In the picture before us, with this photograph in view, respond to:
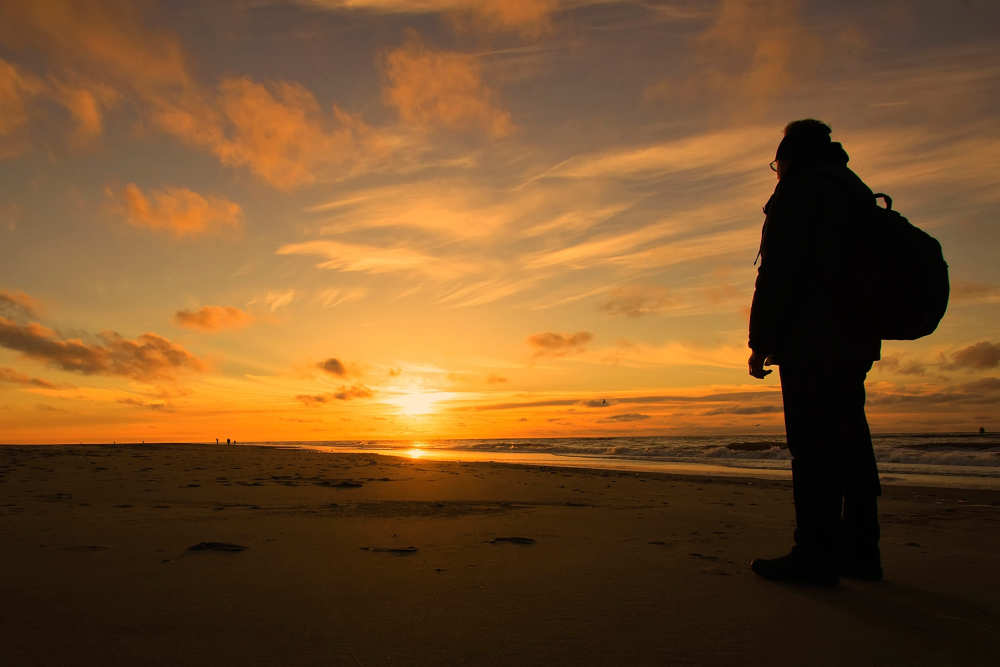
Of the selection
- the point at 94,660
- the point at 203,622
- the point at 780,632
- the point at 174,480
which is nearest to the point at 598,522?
the point at 780,632

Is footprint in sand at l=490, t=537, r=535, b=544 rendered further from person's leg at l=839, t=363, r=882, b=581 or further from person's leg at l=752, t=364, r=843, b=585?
person's leg at l=839, t=363, r=882, b=581

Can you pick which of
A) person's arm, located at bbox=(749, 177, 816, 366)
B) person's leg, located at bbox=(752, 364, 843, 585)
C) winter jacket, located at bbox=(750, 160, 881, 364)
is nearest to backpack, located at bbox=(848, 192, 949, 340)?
winter jacket, located at bbox=(750, 160, 881, 364)

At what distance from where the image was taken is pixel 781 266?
3049mm

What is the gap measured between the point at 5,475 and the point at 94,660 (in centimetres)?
871

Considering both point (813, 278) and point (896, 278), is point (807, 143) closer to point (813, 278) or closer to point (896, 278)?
point (813, 278)

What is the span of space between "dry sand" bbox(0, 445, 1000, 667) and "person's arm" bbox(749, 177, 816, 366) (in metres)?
1.23

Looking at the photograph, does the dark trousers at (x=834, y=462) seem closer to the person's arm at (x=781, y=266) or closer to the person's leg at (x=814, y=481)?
the person's leg at (x=814, y=481)

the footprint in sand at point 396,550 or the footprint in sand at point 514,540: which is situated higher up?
the footprint in sand at point 396,550

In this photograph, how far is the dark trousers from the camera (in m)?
2.91

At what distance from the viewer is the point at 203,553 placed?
3.17 meters

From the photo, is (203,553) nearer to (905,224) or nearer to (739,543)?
(739,543)

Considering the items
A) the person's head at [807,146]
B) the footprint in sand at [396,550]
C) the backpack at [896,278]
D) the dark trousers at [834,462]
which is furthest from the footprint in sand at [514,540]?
the person's head at [807,146]

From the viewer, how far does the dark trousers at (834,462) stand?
2.91 metres

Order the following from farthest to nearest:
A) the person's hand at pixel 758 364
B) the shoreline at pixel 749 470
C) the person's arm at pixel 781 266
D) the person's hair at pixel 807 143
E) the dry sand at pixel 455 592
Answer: the shoreline at pixel 749 470, the person's hair at pixel 807 143, the person's hand at pixel 758 364, the person's arm at pixel 781 266, the dry sand at pixel 455 592
